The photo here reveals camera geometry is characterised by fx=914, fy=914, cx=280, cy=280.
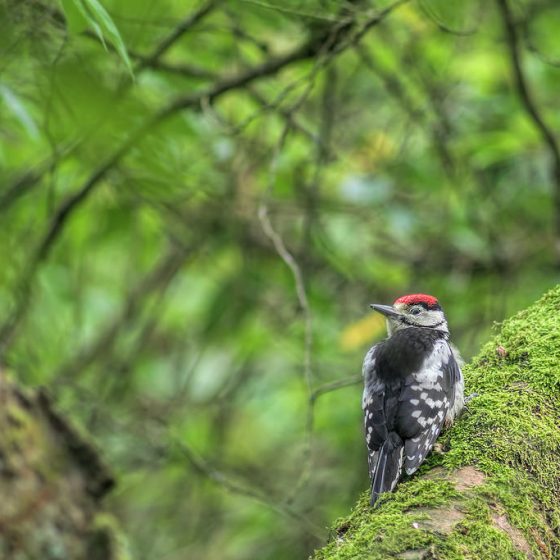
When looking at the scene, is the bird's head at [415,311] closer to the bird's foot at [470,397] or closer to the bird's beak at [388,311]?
the bird's beak at [388,311]

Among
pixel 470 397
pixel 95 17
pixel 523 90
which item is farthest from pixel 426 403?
pixel 523 90

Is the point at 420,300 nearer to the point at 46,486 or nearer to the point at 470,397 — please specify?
the point at 470,397

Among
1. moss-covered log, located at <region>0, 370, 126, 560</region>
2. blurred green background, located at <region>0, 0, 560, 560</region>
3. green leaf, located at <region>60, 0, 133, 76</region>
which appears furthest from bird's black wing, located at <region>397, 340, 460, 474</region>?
moss-covered log, located at <region>0, 370, 126, 560</region>

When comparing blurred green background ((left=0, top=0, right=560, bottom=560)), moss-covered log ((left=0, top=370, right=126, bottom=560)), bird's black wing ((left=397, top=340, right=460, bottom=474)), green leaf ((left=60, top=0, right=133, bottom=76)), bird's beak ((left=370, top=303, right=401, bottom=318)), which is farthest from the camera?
blurred green background ((left=0, top=0, right=560, bottom=560))

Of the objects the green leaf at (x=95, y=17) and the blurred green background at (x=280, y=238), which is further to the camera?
the blurred green background at (x=280, y=238)

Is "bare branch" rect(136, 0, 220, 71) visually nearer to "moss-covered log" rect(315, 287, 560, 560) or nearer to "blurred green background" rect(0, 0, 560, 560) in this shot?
"blurred green background" rect(0, 0, 560, 560)

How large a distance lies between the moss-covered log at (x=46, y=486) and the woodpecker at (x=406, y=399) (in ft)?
5.32

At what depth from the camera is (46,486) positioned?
4.30 metres

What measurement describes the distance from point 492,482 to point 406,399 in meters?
1.12

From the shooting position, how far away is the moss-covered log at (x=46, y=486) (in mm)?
4102

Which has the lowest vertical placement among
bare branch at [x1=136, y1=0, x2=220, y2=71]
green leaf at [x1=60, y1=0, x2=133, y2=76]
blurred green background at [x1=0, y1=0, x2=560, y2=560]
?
blurred green background at [x1=0, y1=0, x2=560, y2=560]

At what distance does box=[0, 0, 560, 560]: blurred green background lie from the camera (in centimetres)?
516

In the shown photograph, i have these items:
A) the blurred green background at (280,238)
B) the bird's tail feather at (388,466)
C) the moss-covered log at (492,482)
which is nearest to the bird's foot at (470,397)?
the moss-covered log at (492,482)

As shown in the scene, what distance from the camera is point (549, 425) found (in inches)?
108
